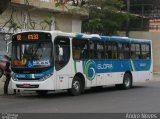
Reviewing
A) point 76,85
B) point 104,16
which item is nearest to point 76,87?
point 76,85

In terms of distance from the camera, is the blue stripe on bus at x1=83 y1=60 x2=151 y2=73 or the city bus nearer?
the city bus

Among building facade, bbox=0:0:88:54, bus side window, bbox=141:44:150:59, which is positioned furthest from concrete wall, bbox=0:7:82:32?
bus side window, bbox=141:44:150:59

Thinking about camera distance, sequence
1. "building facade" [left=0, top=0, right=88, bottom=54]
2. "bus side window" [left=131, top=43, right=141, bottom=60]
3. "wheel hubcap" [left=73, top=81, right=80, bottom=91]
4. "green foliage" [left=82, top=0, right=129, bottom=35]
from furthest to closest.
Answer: "green foliage" [left=82, top=0, right=129, bottom=35] < "building facade" [left=0, top=0, right=88, bottom=54] < "bus side window" [left=131, top=43, right=141, bottom=60] < "wheel hubcap" [left=73, top=81, right=80, bottom=91]

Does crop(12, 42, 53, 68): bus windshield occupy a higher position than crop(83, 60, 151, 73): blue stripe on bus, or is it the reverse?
crop(12, 42, 53, 68): bus windshield

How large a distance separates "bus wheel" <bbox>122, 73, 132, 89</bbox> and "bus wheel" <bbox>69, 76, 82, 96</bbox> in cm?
489

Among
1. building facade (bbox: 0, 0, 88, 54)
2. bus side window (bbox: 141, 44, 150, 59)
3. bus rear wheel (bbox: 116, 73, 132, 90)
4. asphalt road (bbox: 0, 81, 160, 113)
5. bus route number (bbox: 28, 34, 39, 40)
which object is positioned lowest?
bus rear wheel (bbox: 116, 73, 132, 90)

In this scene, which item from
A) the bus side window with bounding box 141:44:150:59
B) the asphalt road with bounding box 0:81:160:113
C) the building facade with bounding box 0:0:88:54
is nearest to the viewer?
the asphalt road with bounding box 0:81:160:113

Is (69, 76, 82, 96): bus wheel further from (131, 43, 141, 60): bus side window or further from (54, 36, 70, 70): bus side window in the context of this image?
(131, 43, 141, 60): bus side window

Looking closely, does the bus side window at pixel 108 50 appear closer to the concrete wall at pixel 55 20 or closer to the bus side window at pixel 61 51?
the bus side window at pixel 61 51

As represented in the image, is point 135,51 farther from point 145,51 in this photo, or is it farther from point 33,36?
point 33,36

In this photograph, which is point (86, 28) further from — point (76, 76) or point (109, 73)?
point (76, 76)

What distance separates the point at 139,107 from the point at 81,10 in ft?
71.5

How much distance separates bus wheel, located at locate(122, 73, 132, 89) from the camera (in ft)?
89.4

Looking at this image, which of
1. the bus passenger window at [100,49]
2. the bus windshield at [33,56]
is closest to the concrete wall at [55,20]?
the bus passenger window at [100,49]
